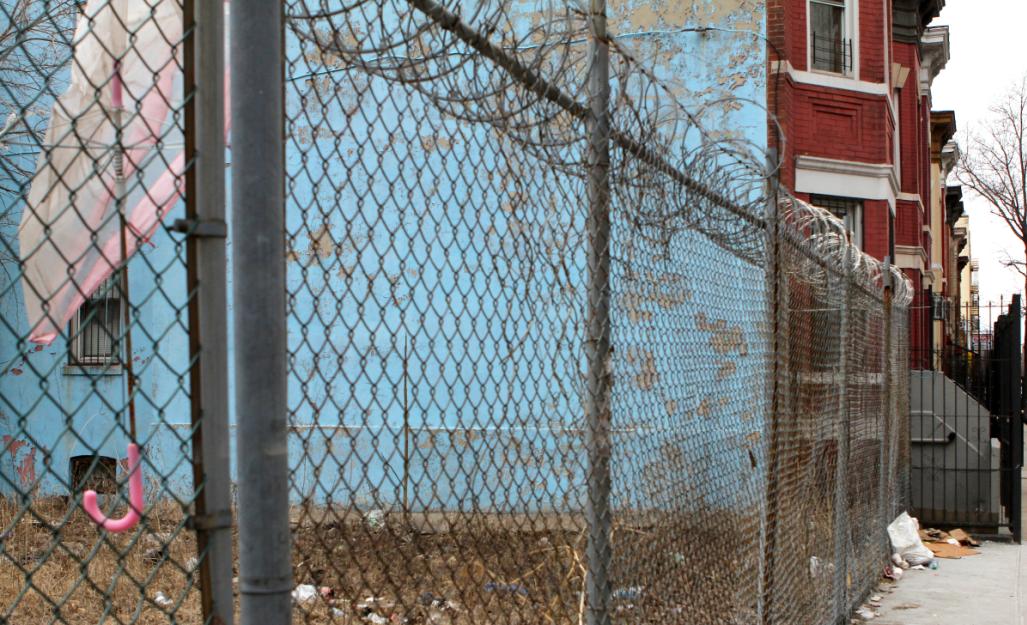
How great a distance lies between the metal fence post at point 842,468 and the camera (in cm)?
717

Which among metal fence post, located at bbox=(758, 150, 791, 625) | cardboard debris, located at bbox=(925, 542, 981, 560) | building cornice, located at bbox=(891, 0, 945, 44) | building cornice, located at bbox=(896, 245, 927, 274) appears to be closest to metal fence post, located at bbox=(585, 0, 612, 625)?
metal fence post, located at bbox=(758, 150, 791, 625)

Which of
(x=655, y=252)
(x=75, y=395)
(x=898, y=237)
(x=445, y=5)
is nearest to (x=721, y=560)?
(x=655, y=252)

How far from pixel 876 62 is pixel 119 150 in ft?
56.5

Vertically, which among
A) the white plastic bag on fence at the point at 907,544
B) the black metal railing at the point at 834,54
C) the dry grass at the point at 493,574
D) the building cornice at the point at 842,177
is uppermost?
the black metal railing at the point at 834,54

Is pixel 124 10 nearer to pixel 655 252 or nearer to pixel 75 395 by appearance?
pixel 655 252

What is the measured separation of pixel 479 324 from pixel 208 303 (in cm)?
846

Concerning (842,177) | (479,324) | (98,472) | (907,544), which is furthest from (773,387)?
(842,177)

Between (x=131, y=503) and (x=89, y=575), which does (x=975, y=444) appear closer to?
(x=89, y=575)

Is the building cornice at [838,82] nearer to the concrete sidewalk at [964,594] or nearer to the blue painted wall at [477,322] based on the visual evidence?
the blue painted wall at [477,322]

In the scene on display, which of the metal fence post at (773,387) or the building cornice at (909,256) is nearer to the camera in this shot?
the metal fence post at (773,387)

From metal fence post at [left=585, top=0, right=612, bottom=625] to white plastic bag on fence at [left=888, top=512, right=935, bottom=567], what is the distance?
8.03 m

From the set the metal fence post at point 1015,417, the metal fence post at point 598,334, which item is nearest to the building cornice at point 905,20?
the metal fence post at point 1015,417

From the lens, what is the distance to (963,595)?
905 cm

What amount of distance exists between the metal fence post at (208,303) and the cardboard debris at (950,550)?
1051 centimetres
